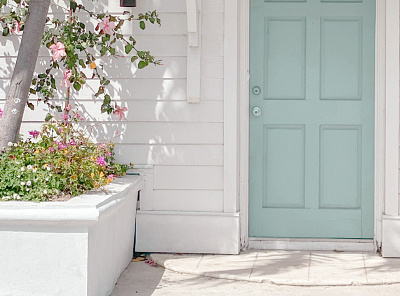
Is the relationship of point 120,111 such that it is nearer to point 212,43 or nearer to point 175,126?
point 175,126

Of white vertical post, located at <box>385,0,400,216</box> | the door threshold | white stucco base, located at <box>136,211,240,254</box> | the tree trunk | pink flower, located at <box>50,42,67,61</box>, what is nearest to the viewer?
the tree trunk

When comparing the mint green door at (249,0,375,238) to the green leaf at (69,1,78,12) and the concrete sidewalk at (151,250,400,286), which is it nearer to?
the concrete sidewalk at (151,250,400,286)

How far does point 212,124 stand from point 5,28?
1.58 m

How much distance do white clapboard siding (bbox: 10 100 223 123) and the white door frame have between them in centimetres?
12

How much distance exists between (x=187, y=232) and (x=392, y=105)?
168 cm

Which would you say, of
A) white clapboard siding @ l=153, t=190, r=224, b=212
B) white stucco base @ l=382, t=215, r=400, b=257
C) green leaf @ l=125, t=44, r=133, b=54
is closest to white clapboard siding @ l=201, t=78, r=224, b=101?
green leaf @ l=125, t=44, r=133, b=54

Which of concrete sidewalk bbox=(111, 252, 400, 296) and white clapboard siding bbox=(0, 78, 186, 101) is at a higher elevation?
white clapboard siding bbox=(0, 78, 186, 101)

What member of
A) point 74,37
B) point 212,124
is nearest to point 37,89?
point 74,37

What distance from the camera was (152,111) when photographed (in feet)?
18.2

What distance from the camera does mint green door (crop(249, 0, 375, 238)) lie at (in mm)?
5582

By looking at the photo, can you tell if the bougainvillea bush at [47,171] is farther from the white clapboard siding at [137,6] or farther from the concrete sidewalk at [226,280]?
the white clapboard siding at [137,6]

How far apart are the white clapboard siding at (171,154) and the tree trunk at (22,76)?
3.81ft

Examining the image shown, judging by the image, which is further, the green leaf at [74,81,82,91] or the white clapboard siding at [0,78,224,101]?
the white clapboard siding at [0,78,224,101]

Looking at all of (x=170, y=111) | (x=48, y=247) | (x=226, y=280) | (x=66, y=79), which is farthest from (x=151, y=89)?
(x=48, y=247)
